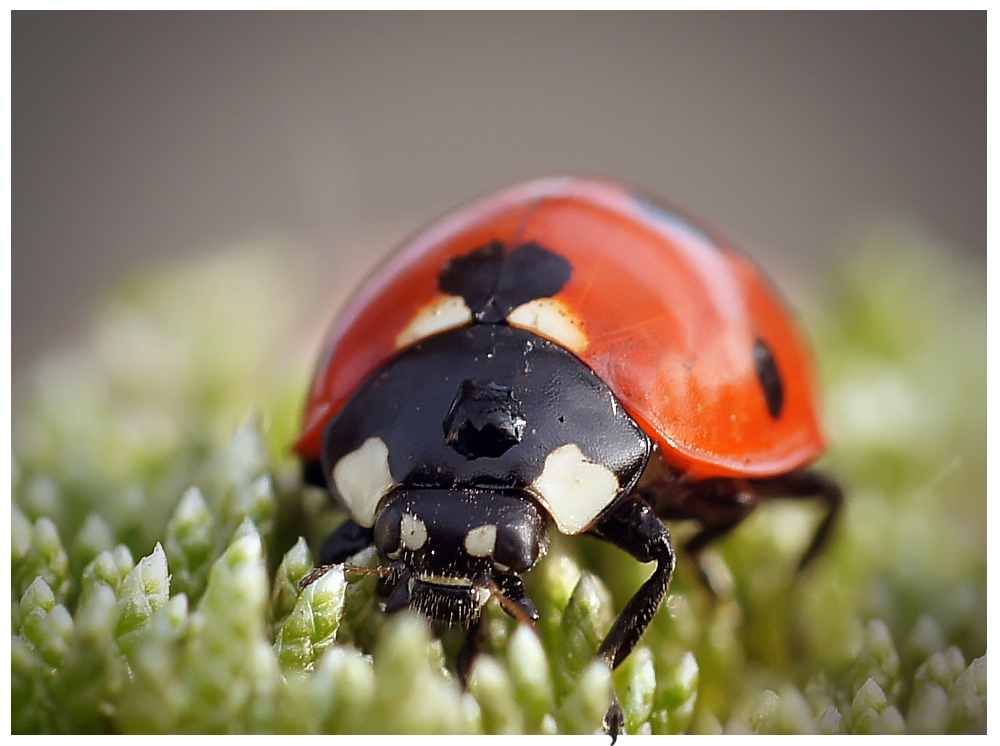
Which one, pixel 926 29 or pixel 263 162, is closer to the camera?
pixel 926 29

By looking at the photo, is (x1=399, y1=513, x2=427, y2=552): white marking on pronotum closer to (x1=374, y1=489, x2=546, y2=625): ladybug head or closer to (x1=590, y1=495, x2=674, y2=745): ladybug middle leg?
(x1=374, y1=489, x2=546, y2=625): ladybug head

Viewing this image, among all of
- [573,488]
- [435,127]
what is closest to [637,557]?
[573,488]

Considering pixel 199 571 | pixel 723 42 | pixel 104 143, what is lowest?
pixel 199 571

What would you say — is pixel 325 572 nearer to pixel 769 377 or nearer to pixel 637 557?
pixel 637 557

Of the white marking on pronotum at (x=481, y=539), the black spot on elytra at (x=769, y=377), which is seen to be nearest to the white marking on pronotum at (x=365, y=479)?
the white marking on pronotum at (x=481, y=539)

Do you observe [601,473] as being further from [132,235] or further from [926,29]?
[132,235]

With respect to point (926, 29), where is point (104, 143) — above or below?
below

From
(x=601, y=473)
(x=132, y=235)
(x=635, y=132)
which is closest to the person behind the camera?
(x=601, y=473)

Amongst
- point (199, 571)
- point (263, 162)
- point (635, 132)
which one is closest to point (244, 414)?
point (199, 571)

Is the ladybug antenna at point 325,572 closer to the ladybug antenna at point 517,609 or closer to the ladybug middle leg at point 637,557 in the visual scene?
the ladybug antenna at point 517,609
